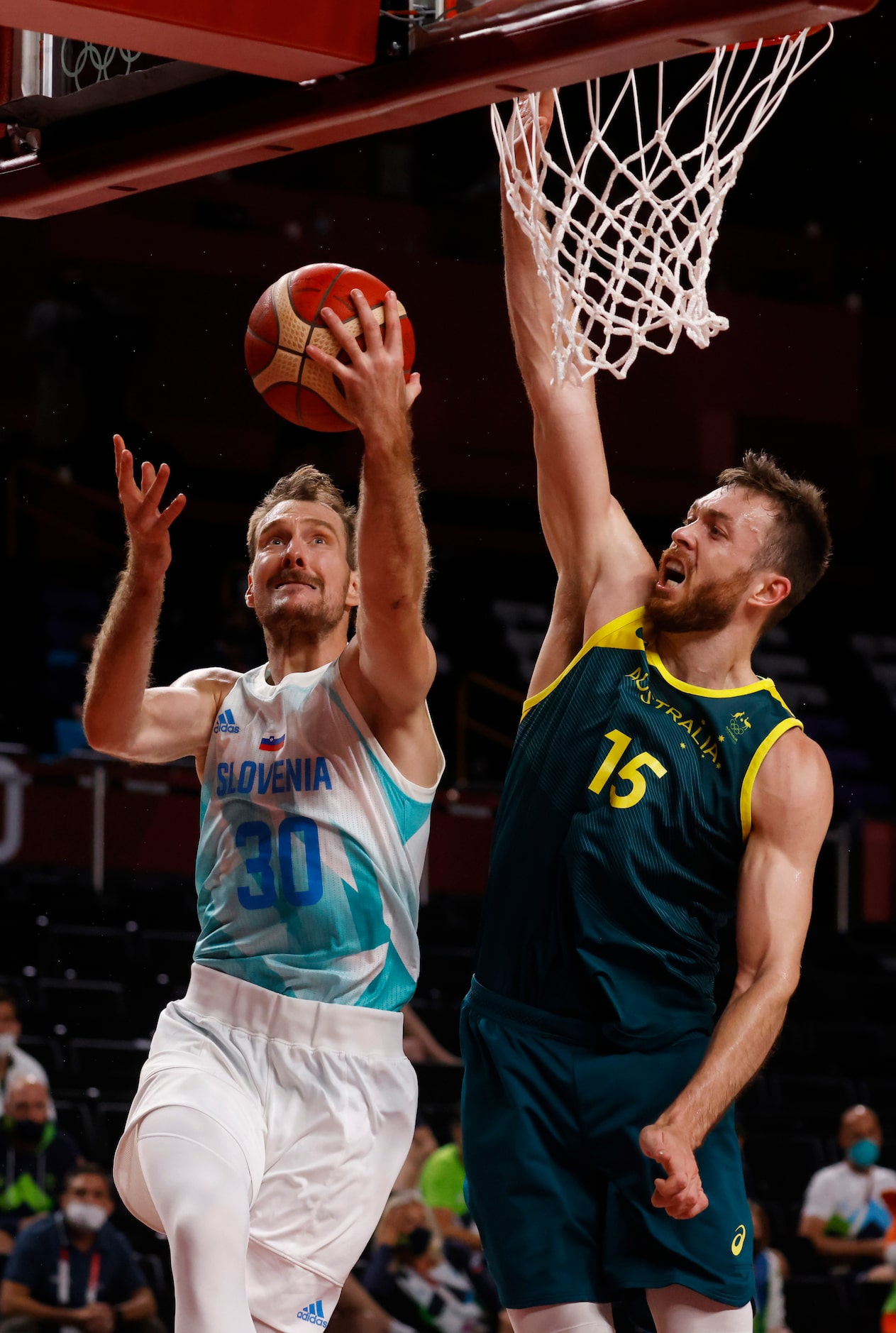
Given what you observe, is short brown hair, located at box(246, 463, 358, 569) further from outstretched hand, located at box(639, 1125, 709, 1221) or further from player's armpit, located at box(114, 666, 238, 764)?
outstretched hand, located at box(639, 1125, 709, 1221)

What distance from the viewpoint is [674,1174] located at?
128 inches

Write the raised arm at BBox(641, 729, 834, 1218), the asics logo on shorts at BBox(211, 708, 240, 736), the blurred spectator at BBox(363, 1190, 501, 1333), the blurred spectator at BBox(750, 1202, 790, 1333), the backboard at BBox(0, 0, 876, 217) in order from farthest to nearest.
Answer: the blurred spectator at BBox(750, 1202, 790, 1333) → the blurred spectator at BBox(363, 1190, 501, 1333) → the asics logo on shorts at BBox(211, 708, 240, 736) → the raised arm at BBox(641, 729, 834, 1218) → the backboard at BBox(0, 0, 876, 217)

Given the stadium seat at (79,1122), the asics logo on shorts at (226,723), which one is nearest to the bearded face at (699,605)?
the asics logo on shorts at (226,723)

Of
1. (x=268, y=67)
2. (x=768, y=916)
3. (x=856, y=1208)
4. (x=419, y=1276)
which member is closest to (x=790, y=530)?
(x=768, y=916)

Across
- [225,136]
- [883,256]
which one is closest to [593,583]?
[225,136]

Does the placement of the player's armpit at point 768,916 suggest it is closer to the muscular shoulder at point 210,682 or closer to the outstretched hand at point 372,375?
the outstretched hand at point 372,375

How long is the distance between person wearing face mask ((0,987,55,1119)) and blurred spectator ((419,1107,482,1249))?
1717mm

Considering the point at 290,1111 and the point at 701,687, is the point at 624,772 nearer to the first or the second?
the point at 701,687

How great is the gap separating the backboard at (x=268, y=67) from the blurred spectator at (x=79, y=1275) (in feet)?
14.9

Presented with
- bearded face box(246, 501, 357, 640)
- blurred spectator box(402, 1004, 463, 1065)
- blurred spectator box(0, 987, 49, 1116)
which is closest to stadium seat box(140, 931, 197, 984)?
blurred spectator box(402, 1004, 463, 1065)

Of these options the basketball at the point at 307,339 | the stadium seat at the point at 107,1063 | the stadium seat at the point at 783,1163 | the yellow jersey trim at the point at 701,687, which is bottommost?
the stadium seat at the point at 783,1163

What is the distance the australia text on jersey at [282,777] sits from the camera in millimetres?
3859

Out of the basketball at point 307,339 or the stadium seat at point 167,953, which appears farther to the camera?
the stadium seat at point 167,953

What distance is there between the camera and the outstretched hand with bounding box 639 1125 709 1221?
128 inches
